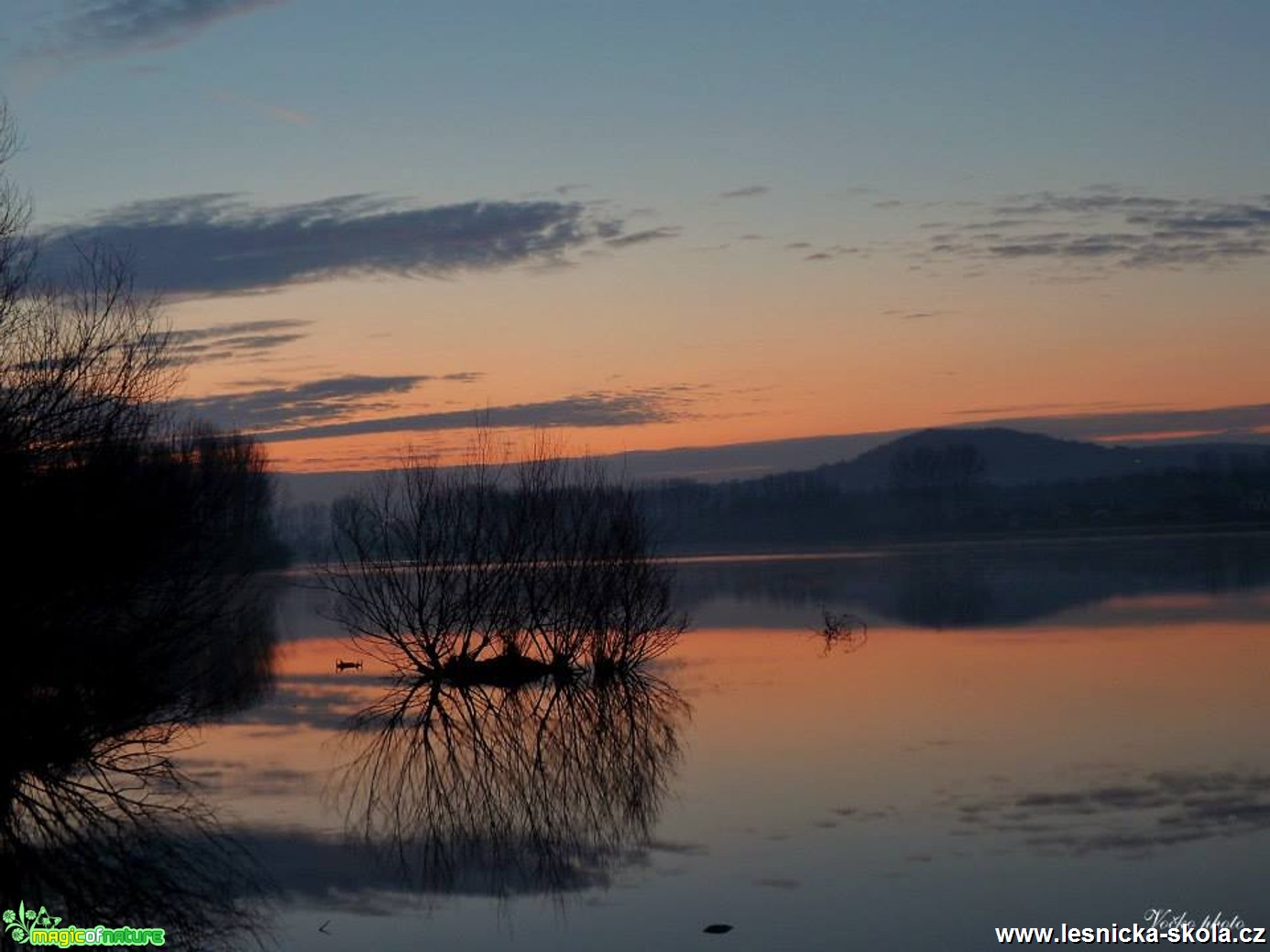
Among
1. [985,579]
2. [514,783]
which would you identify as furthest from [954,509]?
[514,783]

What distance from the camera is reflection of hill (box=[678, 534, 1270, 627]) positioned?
36.4 m

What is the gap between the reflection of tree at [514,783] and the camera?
11.8 meters

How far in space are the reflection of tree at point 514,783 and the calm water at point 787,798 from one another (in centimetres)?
5

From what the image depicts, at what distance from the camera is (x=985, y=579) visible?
48.8 meters

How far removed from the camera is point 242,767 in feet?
55.9

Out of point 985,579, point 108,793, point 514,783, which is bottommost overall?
point 985,579

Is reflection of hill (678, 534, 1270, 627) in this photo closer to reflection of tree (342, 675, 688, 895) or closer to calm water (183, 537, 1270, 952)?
calm water (183, 537, 1270, 952)

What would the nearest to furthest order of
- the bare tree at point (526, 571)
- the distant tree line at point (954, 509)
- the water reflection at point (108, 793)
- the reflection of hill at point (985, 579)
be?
the water reflection at point (108, 793), the bare tree at point (526, 571), the reflection of hill at point (985, 579), the distant tree line at point (954, 509)

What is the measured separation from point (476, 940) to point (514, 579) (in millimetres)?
17491

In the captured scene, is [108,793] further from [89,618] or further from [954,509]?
[954,509]

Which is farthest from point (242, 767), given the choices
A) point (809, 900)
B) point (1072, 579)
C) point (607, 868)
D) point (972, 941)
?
point (1072, 579)

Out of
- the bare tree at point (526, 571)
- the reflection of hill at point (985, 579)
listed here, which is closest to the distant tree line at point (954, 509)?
the reflection of hill at point (985, 579)

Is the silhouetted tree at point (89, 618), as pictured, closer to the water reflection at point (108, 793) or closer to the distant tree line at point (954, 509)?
the water reflection at point (108, 793)

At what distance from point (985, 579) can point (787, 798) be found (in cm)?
3672
